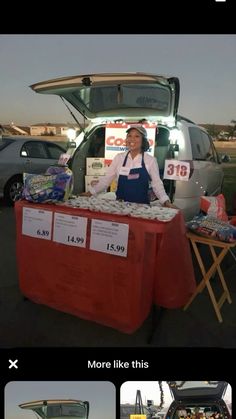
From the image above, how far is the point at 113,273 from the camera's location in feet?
8.47

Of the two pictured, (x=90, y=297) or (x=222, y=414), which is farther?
(x=90, y=297)

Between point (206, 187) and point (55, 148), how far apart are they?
4.85m

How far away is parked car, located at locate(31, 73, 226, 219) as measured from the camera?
365 cm

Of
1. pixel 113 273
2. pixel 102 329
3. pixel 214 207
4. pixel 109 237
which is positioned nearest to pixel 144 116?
pixel 214 207

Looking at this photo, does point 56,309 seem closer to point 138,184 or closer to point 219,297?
point 138,184

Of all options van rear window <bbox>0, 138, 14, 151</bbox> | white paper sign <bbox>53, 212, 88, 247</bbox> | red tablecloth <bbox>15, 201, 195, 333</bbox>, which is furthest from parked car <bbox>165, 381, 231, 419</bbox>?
van rear window <bbox>0, 138, 14, 151</bbox>

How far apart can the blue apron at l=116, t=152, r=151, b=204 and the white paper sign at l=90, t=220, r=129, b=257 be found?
0.89m

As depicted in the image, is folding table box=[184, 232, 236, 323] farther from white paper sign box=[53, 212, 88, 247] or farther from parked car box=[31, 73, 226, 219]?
white paper sign box=[53, 212, 88, 247]

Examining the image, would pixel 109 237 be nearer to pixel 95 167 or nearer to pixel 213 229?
pixel 213 229

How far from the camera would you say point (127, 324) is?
104 inches

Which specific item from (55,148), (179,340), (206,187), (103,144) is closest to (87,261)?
(179,340)

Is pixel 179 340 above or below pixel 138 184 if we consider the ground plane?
below

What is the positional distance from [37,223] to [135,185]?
3.32 feet

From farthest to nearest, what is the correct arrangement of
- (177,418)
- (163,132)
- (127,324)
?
(163,132), (127,324), (177,418)
